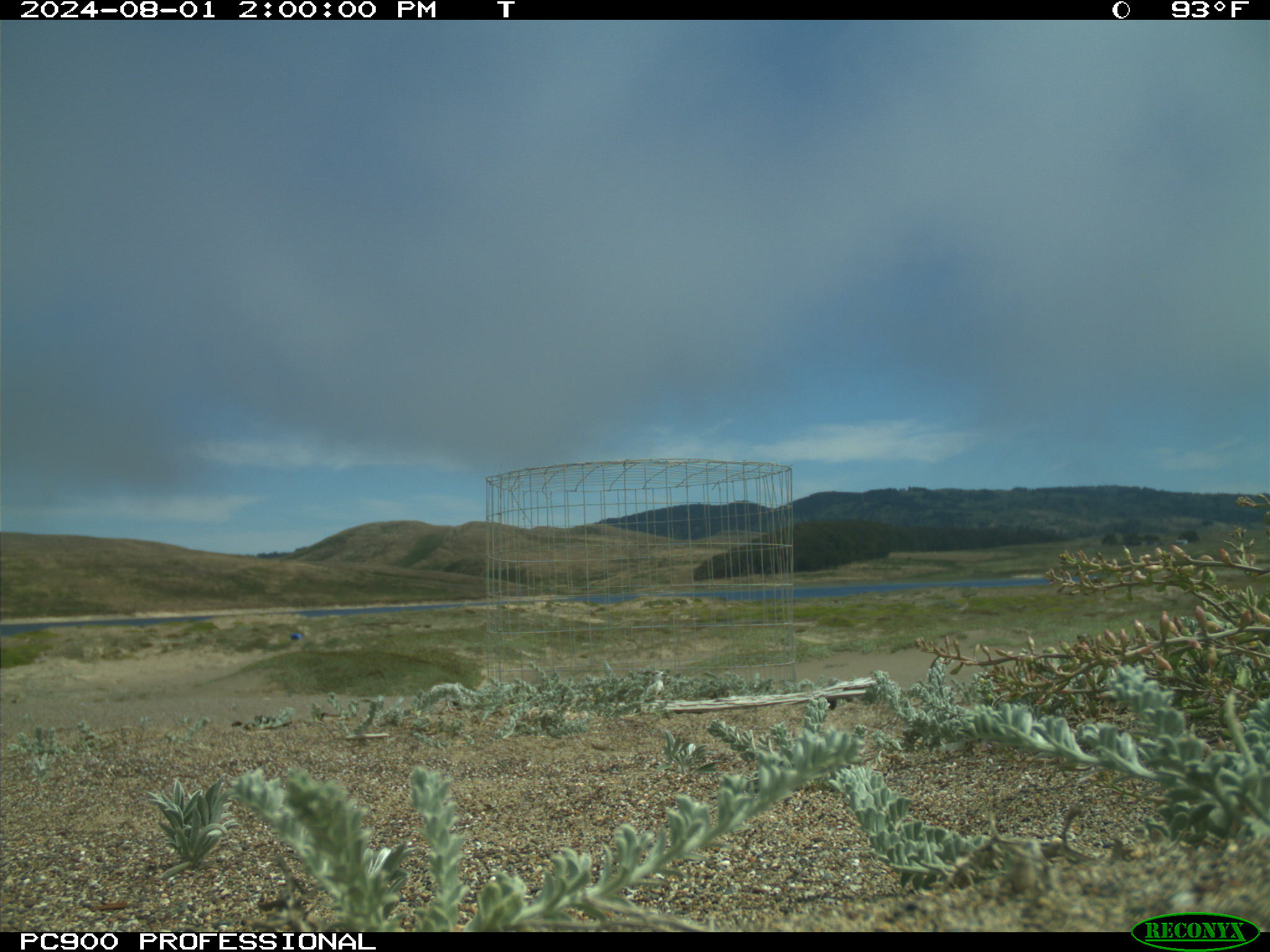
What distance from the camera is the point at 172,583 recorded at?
232 ft

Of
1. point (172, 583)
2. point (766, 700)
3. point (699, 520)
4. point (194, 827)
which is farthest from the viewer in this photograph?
point (172, 583)

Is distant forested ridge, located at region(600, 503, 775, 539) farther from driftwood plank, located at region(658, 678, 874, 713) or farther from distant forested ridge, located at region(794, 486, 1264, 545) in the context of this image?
distant forested ridge, located at region(794, 486, 1264, 545)

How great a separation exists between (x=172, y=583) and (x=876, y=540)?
6262cm

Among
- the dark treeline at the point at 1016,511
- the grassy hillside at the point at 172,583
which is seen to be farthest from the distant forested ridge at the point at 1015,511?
Answer: the grassy hillside at the point at 172,583

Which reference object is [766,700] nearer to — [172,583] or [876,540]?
[876,540]

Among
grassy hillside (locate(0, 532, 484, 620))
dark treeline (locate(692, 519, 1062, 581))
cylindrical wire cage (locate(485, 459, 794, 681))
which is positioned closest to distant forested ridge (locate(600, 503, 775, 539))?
cylindrical wire cage (locate(485, 459, 794, 681))

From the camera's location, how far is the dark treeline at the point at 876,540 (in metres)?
48.6

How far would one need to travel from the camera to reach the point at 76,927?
257 centimetres

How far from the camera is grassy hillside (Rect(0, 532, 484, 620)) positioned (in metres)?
61.4

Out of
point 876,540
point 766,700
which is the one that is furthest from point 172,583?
point 766,700
